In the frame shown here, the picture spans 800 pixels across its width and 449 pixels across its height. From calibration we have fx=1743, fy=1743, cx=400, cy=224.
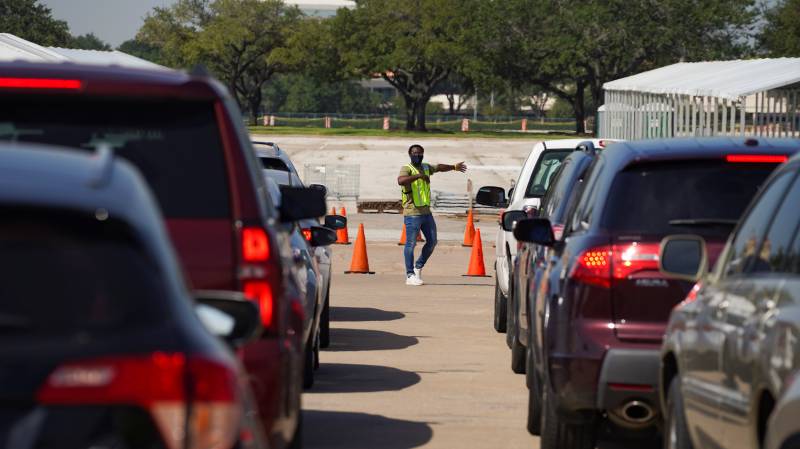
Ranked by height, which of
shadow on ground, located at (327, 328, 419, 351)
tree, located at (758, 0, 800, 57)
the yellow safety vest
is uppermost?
tree, located at (758, 0, 800, 57)

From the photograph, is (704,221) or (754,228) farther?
(704,221)

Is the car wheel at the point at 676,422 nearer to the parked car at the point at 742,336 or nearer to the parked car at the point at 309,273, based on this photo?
the parked car at the point at 742,336

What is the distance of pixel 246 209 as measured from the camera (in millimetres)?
6652

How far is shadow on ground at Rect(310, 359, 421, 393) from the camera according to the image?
12.2m

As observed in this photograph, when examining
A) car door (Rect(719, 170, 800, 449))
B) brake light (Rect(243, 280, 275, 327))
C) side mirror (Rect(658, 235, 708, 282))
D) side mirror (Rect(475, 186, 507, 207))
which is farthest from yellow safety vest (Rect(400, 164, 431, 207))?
car door (Rect(719, 170, 800, 449))

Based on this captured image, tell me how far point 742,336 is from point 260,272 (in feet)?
6.42

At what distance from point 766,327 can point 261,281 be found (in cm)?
216

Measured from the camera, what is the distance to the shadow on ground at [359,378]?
40.0 feet

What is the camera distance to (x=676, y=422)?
6.98 meters

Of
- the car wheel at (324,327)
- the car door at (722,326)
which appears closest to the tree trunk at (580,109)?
the car wheel at (324,327)

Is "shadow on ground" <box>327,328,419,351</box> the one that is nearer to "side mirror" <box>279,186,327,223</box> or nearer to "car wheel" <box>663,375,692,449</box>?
"side mirror" <box>279,186,327,223</box>

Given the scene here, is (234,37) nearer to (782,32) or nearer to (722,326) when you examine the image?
(782,32)

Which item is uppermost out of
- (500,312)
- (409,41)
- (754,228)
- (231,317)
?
(409,41)

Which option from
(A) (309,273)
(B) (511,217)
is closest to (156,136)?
(A) (309,273)
